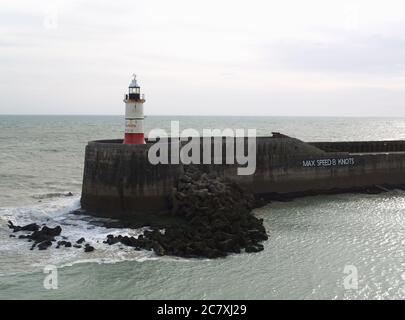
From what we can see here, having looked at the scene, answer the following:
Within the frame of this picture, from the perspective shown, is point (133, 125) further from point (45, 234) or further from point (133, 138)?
point (45, 234)

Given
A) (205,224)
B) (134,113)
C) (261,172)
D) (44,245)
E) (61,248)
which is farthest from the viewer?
(261,172)

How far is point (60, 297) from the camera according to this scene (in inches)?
442

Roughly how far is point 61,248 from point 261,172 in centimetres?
961

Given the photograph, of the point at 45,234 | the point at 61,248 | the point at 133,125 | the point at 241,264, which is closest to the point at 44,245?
the point at 61,248

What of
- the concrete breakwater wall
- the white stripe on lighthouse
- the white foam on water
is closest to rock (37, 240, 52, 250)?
the white foam on water

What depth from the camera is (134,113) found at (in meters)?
18.9

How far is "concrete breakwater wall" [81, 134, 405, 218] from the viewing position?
18141 mm

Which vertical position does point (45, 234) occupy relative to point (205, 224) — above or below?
below

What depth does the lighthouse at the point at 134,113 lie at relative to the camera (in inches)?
744

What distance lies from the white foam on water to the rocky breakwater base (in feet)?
1.73

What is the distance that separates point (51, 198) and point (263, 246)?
11181 millimetres

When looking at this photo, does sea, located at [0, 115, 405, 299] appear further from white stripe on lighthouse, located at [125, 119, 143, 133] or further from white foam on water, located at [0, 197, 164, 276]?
white stripe on lighthouse, located at [125, 119, 143, 133]

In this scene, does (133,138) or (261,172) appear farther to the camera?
(261,172)
